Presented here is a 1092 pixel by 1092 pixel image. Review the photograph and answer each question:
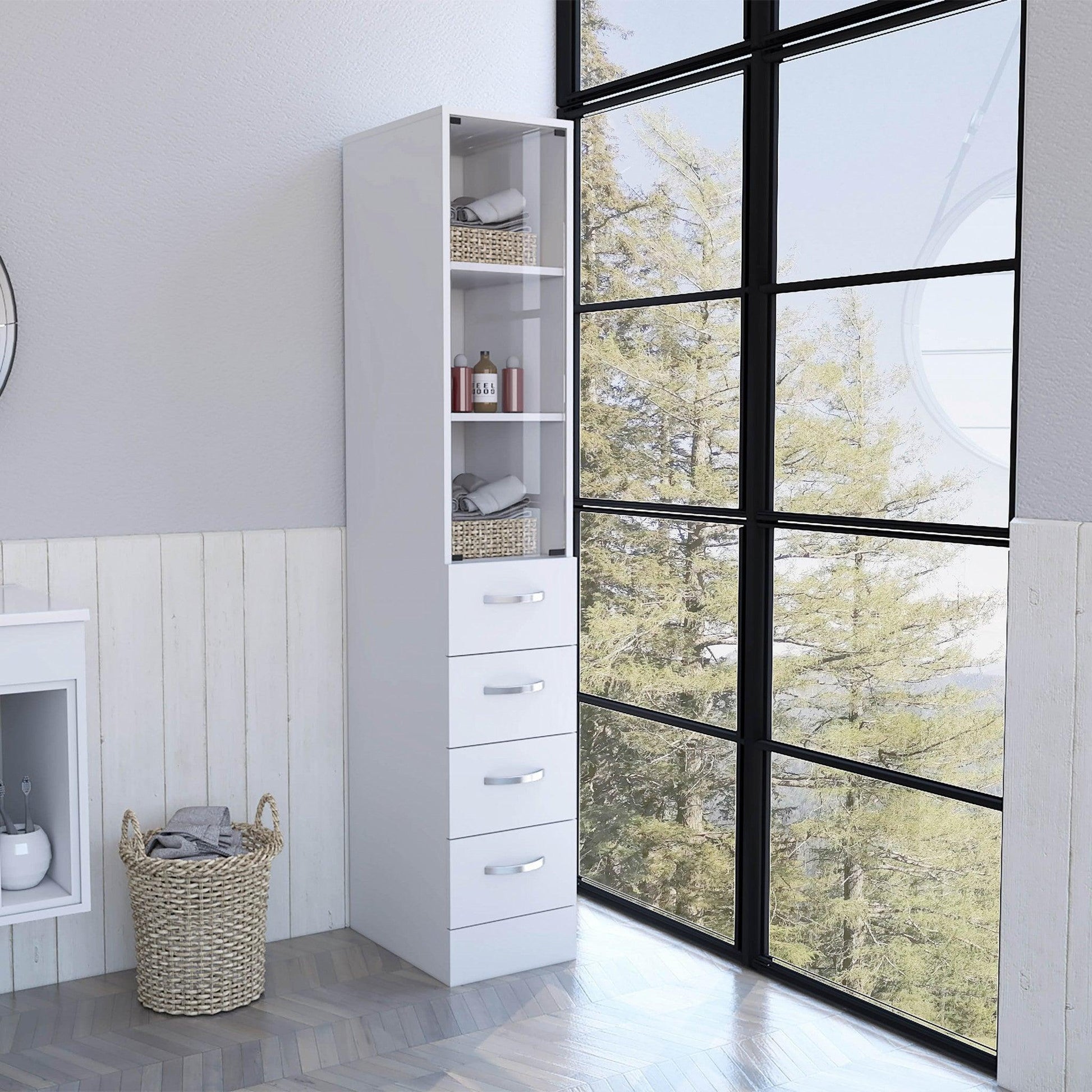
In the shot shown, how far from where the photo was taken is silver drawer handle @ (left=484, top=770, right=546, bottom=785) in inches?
112

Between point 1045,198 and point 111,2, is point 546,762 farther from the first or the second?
point 111,2

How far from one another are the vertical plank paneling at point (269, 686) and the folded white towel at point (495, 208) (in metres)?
0.87

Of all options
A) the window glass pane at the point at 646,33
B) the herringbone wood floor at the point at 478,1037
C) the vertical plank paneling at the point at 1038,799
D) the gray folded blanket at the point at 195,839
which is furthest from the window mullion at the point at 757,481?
the gray folded blanket at the point at 195,839

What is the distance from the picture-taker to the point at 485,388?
113 inches

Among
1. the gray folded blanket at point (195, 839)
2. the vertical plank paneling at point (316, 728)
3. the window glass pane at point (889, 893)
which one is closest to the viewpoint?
the window glass pane at point (889, 893)

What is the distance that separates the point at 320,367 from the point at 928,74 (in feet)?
4.94

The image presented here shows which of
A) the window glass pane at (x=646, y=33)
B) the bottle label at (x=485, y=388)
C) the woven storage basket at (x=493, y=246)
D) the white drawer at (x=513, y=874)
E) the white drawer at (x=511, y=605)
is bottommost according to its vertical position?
the white drawer at (x=513, y=874)

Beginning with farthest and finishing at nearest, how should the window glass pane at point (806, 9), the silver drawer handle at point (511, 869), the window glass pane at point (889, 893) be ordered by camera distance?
the silver drawer handle at point (511, 869), the window glass pane at point (806, 9), the window glass pane at point (889, 893)

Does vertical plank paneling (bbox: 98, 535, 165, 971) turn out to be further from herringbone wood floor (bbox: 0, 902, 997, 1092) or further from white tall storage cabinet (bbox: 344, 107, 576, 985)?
white tall storage cabinet (bbox: 344, 107, 576, 985)

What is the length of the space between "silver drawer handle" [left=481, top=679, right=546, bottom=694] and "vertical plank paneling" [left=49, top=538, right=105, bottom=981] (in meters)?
0.86

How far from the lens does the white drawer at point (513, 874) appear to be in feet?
9.29

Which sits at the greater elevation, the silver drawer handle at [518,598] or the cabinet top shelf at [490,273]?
the cabinet top shelf at [490,273]

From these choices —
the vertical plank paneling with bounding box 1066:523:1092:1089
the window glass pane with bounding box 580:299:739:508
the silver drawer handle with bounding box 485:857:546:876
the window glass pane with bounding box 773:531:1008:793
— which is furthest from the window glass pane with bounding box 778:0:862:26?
the silver drawer handle with bounding box 485:857:546:876

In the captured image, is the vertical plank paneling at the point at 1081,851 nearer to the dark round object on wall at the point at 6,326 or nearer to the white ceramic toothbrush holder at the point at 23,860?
the white ceramic toothbrush holder at the point at 23,860
